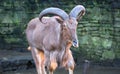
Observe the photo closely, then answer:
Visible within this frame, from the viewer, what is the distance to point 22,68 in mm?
10586

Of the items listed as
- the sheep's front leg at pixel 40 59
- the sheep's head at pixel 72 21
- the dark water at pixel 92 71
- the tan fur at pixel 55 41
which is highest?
the sheep's head at pixel 72 21

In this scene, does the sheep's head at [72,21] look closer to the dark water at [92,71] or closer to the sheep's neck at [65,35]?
the sheep's neck at [65,35]

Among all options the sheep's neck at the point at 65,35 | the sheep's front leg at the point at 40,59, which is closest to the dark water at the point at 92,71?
the sheep's front leg at the point at 40,59

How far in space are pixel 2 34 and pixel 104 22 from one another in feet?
9.76

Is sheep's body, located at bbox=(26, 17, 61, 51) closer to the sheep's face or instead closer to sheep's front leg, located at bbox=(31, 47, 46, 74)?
sheep's front leg, located at bbox=(31, 47, 46, 74)

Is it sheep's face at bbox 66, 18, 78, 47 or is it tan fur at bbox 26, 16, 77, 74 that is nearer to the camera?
sheep's face at bbox 66, 18, 78, 47

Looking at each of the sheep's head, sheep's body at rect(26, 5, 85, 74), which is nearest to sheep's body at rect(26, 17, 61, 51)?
sheep's body at rect(26, 5, 85, 74)

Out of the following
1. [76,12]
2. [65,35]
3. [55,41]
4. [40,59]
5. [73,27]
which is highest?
[76,12]

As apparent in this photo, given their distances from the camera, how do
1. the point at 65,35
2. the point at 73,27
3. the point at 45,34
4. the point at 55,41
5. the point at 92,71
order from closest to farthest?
the point at 73,27 → the point at 65,35 → the point at 55,41 → the point at 45,34 → the point at 92,71

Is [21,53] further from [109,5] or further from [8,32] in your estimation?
[109,5]

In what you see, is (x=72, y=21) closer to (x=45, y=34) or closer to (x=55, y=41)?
(x=55, y=41)

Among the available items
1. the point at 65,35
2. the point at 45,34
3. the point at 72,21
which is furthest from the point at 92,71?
the point at 72,21

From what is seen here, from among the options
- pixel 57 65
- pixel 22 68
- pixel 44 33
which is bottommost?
pixel 22 68

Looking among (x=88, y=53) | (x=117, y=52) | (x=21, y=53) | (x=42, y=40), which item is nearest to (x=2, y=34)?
(x=21, y=53)
